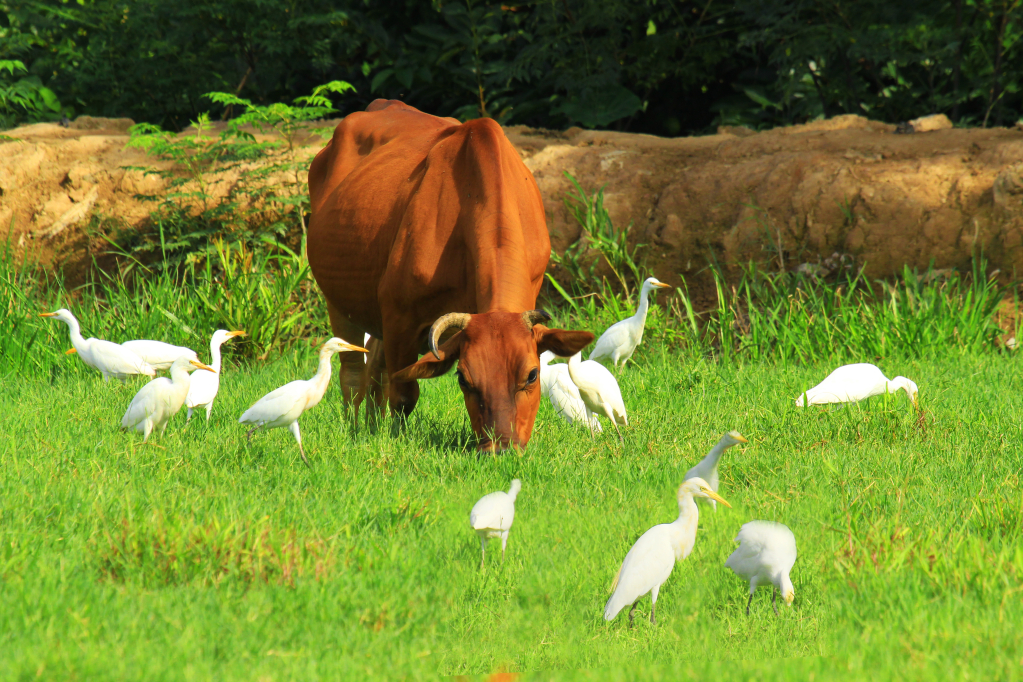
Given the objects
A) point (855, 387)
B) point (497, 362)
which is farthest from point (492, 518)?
point (855, 387)

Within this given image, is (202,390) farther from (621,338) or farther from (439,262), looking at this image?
(621,338)

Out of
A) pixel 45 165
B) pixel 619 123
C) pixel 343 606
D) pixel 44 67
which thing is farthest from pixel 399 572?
pixel 44 67

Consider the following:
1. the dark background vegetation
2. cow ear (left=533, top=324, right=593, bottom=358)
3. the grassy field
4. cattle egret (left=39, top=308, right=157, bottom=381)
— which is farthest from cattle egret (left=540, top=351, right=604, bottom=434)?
the dark background vegetation

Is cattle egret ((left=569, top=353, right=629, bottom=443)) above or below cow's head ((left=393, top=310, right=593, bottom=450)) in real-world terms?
below

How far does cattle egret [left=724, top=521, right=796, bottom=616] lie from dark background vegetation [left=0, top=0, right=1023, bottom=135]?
8685 mm

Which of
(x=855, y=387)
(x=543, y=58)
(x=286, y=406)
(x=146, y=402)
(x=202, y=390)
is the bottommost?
(x=855, y=387)

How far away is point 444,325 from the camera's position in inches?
208

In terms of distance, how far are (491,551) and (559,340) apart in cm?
154

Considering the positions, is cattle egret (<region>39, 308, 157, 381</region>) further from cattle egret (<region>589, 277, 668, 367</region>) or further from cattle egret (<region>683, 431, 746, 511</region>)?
cattle egret (<region>683, 431, 746, 511</region>)

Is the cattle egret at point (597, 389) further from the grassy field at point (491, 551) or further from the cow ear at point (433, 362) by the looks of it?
the cow ear at point (433, 362)

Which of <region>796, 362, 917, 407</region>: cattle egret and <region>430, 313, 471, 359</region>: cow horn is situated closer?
<region>430, 313, 471, 359</region>: cow horn

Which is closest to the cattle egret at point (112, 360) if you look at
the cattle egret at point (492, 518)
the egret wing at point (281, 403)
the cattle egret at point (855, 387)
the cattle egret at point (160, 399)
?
the cattle egret at point (160, 399)

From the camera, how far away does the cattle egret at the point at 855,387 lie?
635 centimetres

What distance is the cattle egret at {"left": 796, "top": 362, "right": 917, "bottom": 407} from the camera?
250 inches
